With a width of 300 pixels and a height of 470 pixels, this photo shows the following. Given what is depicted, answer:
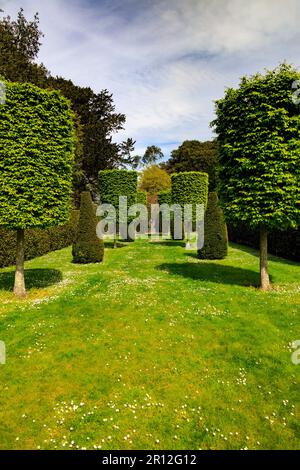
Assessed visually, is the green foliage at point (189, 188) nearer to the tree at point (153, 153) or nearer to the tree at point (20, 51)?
the tree at point (20, 51)

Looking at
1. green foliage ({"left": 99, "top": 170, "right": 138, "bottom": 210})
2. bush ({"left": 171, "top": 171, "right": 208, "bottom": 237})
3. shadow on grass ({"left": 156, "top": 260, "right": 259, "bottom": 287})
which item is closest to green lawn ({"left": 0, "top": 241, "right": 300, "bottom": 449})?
shadow on grass ({"left": 156, "top": 260, "right": 259, "bottom": 287})

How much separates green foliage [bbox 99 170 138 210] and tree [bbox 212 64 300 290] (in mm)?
17621

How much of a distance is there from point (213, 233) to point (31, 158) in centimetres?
1451

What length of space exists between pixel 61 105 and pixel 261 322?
39.2ft

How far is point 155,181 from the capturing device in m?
72.5

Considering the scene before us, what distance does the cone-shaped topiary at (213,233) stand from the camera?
22.5m

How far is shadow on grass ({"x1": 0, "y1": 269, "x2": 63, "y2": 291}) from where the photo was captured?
15316 mm

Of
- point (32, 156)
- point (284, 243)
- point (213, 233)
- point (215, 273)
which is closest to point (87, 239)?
point (213, 233)

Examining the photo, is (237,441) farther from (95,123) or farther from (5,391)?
(95,123)

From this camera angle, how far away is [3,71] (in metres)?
28.4

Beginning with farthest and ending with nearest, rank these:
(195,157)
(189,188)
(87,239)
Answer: (195,157) < (189,188) < (87,239)

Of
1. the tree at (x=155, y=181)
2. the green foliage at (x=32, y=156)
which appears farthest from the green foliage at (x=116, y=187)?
the tree at (x=155, y=181)

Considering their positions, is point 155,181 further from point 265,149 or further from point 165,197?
point 265,149
